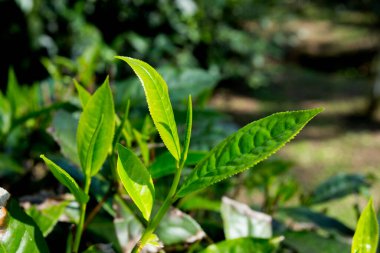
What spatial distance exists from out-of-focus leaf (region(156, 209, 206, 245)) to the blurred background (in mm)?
329

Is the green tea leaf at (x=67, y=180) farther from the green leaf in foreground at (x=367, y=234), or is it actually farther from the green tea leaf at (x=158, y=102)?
the green leaf in foreground at (x=367, y=234)

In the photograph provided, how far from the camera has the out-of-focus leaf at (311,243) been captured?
893 mm

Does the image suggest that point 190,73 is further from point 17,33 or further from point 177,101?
point 17,33

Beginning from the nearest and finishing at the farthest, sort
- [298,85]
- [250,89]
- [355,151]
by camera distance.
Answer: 1. [355,151]
2. [250,89]
3. [298,85]

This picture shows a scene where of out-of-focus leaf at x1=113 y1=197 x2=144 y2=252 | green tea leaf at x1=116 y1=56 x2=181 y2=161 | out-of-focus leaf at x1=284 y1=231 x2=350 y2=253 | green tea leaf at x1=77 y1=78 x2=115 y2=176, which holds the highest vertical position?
green tea leaf at x1=116 y1=56 x2=181 y2=161

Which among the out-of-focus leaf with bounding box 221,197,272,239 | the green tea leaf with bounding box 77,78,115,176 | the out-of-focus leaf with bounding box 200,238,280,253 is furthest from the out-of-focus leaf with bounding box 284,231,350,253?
the green tea leaf with bounding box 77,78,115,176

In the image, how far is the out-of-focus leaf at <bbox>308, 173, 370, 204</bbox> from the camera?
4.36 ft

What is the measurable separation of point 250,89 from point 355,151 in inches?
92.5

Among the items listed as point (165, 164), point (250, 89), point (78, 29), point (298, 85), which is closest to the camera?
point (165, 164)

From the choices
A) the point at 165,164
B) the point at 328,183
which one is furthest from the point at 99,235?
the point at 328,183

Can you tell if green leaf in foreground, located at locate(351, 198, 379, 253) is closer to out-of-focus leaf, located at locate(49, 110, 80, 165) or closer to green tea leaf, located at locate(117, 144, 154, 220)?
green tea leaf, located at locate(117, 144, 154, 220)

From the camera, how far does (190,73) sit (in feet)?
4.29

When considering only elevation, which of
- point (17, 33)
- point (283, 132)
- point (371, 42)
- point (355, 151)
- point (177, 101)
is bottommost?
point (355, 151)

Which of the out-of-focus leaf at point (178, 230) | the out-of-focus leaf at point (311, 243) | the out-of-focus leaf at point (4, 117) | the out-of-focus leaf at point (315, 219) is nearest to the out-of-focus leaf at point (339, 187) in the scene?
the out-of-focus leaf at point (315, 219)
